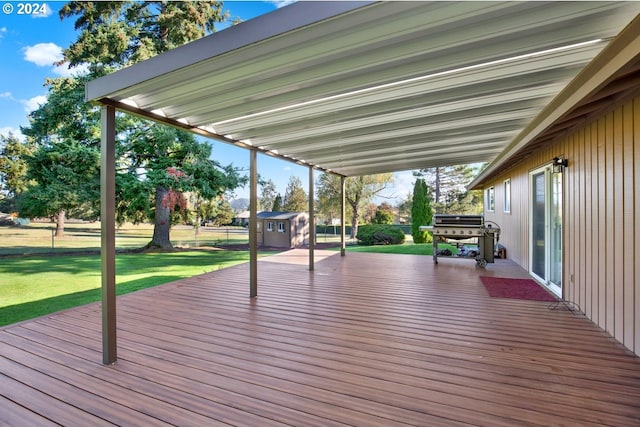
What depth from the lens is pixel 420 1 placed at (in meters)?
1.50

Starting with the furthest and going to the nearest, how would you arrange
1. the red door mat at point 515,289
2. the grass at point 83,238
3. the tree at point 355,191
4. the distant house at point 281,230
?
the tree at point 355,191 < the distant house at point 281,230 < the grass at point 83,238 < the red door mat at point 515,289

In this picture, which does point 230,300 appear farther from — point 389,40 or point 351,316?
point 389,40

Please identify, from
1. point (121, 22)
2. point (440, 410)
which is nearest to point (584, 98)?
point (440, 410)

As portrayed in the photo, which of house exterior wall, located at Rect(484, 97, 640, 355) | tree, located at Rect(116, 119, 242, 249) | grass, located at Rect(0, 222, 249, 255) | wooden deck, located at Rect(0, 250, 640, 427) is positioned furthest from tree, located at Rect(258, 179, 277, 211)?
house exterior wall, located at Rect(484, 97, 640, 355)

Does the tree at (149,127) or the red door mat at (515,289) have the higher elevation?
the tree at (149,127)

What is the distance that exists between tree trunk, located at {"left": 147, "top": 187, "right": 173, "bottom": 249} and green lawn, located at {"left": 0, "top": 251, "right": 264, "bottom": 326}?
96 centimetres

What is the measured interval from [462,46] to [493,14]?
309 millimetres

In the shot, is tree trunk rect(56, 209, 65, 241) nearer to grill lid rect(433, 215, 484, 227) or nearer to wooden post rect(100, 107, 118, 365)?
wooden post rect(100, 107, 118, 365)

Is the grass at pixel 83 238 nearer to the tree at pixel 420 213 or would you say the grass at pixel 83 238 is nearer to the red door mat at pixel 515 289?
the tree at pixel 420 213

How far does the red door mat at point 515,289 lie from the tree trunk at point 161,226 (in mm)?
11011

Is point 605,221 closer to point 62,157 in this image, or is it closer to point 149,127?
point 62,157

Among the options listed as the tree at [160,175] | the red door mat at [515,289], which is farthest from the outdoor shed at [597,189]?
the tree at [160,175]

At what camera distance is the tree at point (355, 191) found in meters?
20.0

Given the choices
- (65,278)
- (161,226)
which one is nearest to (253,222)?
(65,278)
